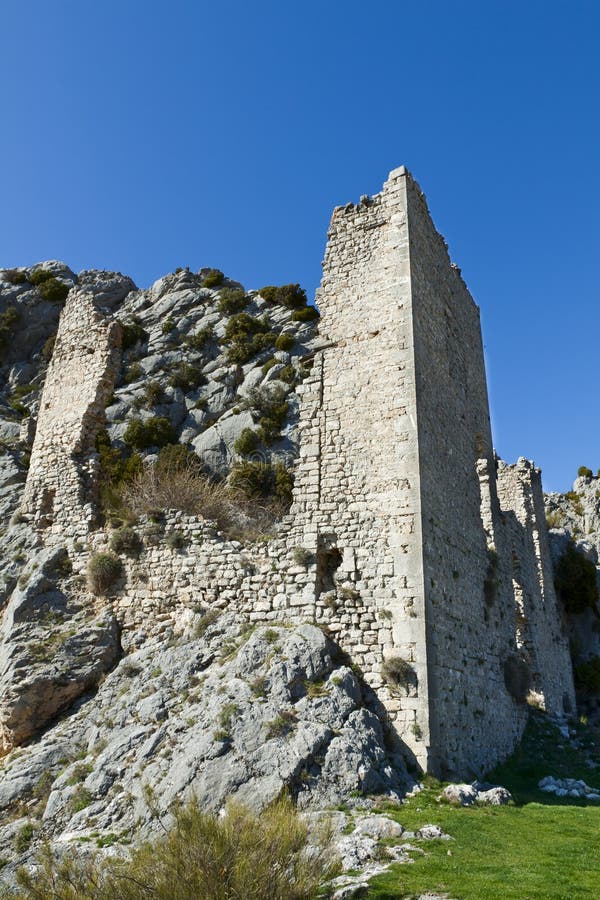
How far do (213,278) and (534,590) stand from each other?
22.9m

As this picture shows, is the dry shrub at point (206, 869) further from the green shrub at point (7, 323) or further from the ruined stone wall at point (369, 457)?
the green shrub at point (7, 323)

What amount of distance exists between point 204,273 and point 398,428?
85.3 ft

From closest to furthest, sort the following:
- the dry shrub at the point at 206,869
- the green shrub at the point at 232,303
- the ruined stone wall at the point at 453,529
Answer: the dry shrub at the point at 206,869, the ruined stone wall at the point at 453,529, the green shrub at the point at 232,303

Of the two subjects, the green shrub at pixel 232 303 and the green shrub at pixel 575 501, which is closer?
the green shrub at pixel 232 303

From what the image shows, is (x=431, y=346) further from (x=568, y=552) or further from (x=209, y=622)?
(x=568, y=552)

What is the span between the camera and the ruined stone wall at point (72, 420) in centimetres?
1708

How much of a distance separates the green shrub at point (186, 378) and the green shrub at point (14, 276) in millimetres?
11385

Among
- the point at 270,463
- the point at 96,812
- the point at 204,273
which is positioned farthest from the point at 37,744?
the point at 204,273

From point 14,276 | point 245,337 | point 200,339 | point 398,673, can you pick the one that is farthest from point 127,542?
point 14,276

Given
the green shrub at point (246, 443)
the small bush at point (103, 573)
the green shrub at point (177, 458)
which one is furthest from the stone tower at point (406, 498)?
the green shrub at point (177, 458)

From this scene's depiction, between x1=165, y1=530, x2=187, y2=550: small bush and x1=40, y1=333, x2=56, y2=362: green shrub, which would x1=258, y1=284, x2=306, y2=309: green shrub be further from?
x1=165, y1=530, x2=187, y2=550: small bush

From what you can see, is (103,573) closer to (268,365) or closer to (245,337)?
(268,365)

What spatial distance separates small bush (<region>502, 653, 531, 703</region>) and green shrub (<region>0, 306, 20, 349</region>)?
26589mm

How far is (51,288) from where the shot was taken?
111ft
